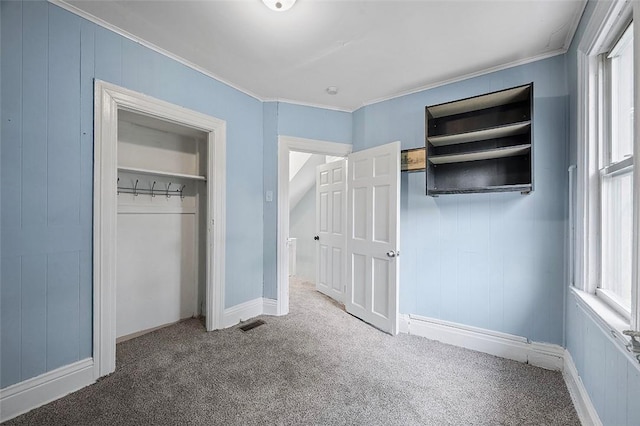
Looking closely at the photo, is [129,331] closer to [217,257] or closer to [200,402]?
[217,257]

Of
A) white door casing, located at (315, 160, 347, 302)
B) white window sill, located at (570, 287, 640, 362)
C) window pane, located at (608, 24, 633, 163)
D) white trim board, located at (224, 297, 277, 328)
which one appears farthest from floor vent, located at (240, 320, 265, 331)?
window pane, located at (608, 24, 633, 163)

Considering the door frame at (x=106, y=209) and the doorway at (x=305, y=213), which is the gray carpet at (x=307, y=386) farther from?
the doorway at (x=305, y=213)

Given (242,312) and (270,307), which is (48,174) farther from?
(270,307)

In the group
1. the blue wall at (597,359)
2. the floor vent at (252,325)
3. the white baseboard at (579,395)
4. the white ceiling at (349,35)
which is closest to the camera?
the blue wall at (597,359)

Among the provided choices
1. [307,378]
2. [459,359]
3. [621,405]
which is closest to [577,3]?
[621,405]

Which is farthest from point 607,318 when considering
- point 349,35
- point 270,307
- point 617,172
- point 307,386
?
point 270,307

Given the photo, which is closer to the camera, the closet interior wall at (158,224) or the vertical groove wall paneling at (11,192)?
the vertical groove wall paneling at (11,192)

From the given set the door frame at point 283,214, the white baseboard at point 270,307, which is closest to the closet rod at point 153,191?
the door frame at point 283,214

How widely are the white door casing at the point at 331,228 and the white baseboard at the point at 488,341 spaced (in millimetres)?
1184

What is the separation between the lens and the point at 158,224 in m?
2.82

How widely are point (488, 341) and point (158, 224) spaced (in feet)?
10.8

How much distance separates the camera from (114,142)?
197cm

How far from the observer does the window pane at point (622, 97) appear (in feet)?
4.53

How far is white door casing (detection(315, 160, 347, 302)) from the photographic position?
3.72 m
